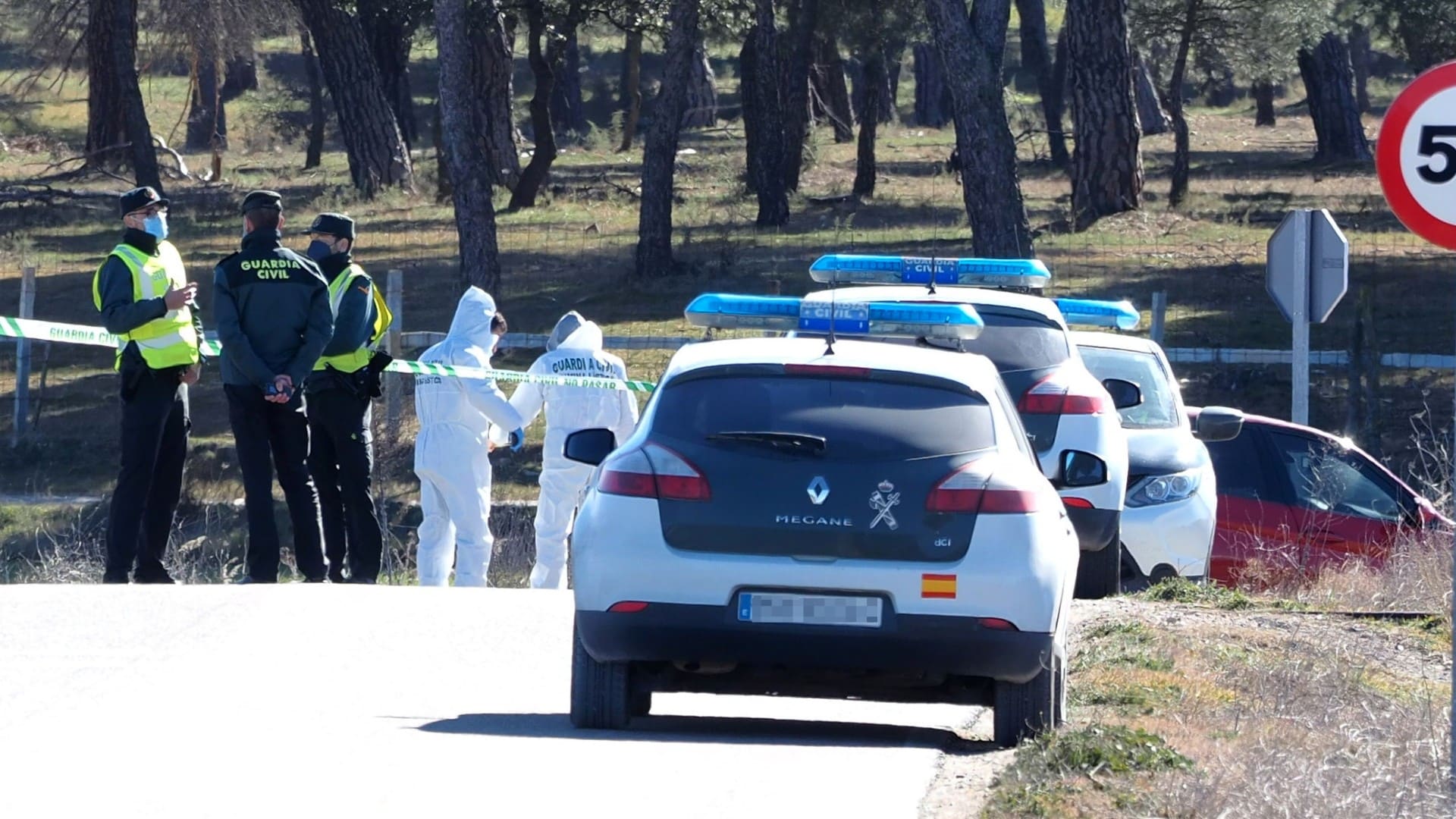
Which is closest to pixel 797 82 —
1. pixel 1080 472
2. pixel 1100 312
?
pixel 1100 312

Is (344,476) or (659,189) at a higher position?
(659,189)

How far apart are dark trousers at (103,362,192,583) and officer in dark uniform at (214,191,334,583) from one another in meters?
0.30

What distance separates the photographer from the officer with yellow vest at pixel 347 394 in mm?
10531

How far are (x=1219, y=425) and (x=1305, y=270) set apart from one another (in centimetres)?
334

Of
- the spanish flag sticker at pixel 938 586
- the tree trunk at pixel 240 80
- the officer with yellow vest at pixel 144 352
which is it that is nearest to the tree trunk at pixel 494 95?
the officer with yellow vest at pixel 144 352

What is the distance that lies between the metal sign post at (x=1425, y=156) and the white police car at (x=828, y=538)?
4.48 feet

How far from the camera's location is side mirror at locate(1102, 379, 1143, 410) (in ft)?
36.6

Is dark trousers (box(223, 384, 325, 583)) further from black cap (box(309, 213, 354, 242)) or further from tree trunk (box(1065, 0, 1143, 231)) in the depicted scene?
tree trunk (box(1065, 0, 1143, 231))

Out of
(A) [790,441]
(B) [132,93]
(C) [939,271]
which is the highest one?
(B) [132,93]

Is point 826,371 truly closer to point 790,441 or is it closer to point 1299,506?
point 790,441

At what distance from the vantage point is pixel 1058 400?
10148mm

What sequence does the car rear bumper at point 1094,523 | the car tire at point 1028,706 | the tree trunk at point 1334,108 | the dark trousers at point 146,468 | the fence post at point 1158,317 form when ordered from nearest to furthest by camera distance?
the car tire at point 1028,706 → the dark trousers at point 146,468 → the car rear bumper at point 1094,523 → the fence post at point 1158,317 → the tree trunk at point 1334,108

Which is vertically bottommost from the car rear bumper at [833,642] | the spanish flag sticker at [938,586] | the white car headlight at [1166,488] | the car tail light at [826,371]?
the white car headlight at [1166,488]

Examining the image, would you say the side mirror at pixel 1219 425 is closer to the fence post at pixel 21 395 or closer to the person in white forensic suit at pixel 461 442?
the person in white forensic suit at pixel 461 442
